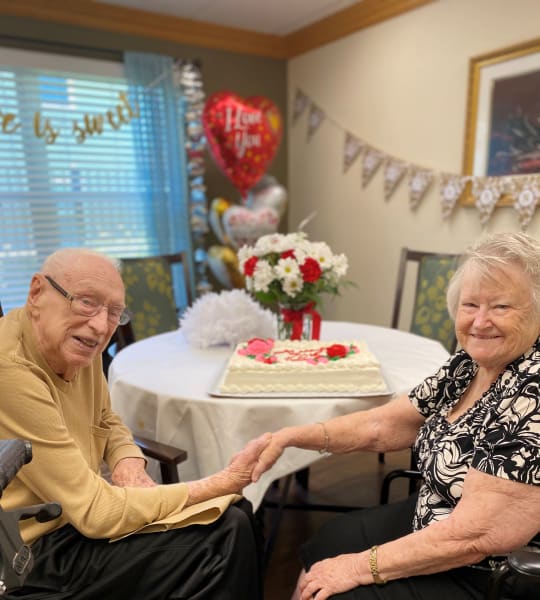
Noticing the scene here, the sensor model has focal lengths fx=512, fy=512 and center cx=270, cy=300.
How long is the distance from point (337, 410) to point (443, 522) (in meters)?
0.54

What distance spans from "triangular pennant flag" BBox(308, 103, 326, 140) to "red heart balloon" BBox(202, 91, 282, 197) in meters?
0.51

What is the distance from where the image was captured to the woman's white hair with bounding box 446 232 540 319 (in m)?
1.09

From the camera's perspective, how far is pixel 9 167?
340 centimetres

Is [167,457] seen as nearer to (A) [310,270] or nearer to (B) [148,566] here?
(B) [148,566]

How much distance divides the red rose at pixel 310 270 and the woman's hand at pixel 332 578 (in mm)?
954

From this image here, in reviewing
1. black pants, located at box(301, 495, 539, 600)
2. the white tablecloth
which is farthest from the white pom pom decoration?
black pants, located at box(301, 495, 539, 600)

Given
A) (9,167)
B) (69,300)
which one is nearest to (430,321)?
(69,300)

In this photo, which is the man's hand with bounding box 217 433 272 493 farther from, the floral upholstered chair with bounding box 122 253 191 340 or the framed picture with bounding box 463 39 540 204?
the framed picture with bounding box 463 39 540 204

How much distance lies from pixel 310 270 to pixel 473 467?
0.96m

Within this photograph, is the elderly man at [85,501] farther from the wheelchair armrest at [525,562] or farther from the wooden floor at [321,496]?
the wooden floor at [321,496]

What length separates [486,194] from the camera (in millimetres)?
2949

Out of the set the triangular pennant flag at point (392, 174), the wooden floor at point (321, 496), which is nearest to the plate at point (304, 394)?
the wooden floor at point (321, 496)

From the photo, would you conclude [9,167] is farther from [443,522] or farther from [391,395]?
[443,522]

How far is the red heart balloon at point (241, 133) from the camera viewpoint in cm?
355
